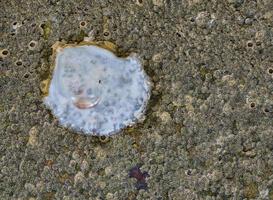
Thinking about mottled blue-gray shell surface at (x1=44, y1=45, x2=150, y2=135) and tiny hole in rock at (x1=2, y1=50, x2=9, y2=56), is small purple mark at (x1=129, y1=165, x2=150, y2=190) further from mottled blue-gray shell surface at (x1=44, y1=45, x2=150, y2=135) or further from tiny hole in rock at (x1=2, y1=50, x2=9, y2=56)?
tiny hole in rock at (x1=2, y1=50, x2=9, y2=56)

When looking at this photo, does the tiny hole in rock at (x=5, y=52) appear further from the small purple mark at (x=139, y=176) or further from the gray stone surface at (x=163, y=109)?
the small purple mark at (x=139, y=176)

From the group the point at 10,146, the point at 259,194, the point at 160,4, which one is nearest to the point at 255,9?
the point at 160,4

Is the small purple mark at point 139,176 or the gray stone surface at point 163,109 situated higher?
the gray stone surface at point 163,109

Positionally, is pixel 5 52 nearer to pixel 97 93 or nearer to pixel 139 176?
pixel 97 93

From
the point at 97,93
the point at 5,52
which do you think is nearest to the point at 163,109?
the point at 97,93

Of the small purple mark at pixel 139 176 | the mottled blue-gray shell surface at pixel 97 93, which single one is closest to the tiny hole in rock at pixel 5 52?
the mottled blue-gray shell surface at pixel 97 93

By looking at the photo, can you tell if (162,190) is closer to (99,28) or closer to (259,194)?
(259,194)

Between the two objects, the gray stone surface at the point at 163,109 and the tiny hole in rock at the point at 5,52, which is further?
the tiny hole in rock at the point at 5,52
